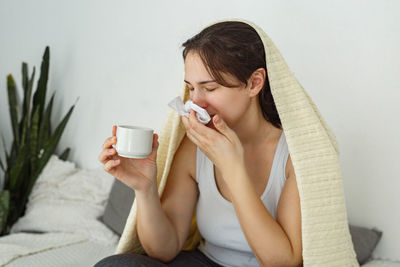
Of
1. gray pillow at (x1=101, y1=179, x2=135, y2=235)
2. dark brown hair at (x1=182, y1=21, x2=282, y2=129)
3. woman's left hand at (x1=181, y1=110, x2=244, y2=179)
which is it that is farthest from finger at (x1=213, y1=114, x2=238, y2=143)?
gray pillow at (x1=101, y1=179, x2=135, y2=235)

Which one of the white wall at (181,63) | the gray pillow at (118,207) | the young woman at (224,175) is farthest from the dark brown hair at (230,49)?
the gray pillow at (118,207)

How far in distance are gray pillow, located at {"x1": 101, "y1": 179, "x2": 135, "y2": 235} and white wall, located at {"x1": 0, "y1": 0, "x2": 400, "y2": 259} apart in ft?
1.27

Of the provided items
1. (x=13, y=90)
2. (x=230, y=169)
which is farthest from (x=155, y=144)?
(x=13, y=90)

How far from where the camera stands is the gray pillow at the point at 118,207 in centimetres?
193

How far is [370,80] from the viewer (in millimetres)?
1637

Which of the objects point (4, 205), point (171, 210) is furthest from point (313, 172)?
point (4, 205)

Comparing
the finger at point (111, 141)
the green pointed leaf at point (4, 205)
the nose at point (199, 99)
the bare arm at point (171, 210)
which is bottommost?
the green pointed leaf at point (4, 205)

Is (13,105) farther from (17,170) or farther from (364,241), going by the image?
(364,241)

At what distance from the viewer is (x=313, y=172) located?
1.12 meters

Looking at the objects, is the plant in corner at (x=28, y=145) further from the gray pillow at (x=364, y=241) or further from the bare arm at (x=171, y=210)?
the gray pillow at (x=364, y=241)

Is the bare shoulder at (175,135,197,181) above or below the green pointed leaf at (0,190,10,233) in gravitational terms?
above

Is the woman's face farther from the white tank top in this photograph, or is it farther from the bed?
the bed

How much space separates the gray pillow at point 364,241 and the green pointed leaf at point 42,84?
177 centimetres

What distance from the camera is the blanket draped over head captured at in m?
1.10
